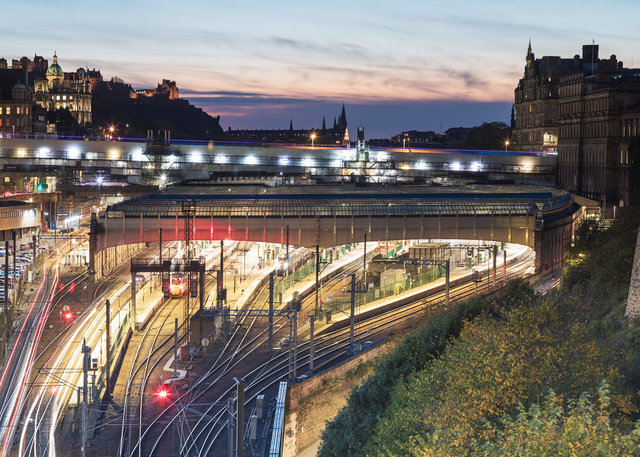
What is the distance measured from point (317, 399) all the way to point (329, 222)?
61.2 feet

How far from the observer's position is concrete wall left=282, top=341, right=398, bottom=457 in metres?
31.5

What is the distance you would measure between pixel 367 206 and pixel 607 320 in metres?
22.1

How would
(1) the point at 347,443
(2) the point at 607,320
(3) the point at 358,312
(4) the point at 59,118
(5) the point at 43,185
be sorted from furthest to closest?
1. (4) the point at 59,118
2. (5) the point at 43,185
3. (3) the point at 358,312
4. (2) the point at 607,320
5. (1) the point at 347,443

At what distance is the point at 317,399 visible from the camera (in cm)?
3294

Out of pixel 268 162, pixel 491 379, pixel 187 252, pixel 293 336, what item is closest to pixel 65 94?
pixel 268 162

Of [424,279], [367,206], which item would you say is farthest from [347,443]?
[367,206]

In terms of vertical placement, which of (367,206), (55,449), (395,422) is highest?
(367,206)

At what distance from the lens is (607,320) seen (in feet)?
104

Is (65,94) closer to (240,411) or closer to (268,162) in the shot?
(268,162)

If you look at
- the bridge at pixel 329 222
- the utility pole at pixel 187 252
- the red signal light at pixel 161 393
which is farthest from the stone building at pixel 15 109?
the red signal light at pixel 161 393

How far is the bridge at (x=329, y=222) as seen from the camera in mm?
50156

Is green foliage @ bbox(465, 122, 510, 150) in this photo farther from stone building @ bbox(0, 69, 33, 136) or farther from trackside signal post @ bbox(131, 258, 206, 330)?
trackside signal post @ bbox(131, 258, 206, 330)

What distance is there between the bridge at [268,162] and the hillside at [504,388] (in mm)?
57844

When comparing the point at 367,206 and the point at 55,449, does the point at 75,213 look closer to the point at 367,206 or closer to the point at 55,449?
the point at 367,206
